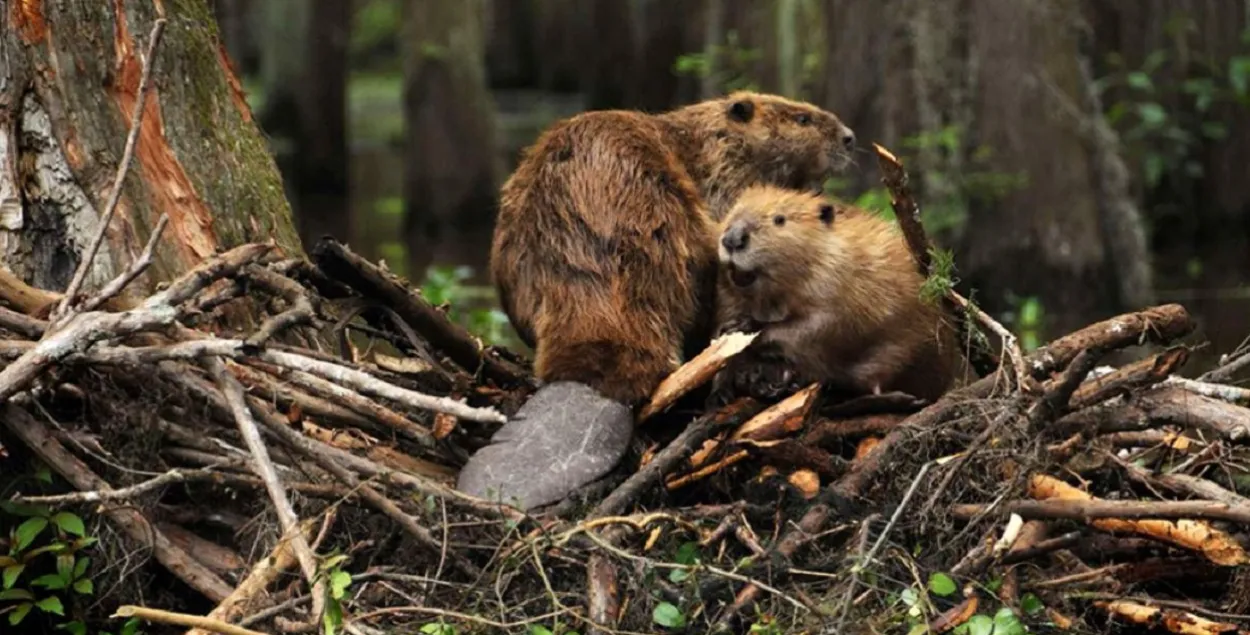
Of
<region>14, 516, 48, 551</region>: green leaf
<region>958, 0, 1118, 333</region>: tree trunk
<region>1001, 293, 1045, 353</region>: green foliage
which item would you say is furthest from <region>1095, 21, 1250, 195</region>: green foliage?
<region>14, 516, 48, 551</region>: green leaf

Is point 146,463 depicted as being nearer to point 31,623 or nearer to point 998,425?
point 31,623

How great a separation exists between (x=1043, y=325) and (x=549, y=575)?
19.3 feet

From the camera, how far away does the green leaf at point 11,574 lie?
410 cm

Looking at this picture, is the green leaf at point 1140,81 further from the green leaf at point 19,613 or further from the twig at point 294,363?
the green leaf at point 19,613

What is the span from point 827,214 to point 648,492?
95cm

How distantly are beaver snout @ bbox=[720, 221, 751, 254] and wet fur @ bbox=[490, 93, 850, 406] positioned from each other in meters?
0.11

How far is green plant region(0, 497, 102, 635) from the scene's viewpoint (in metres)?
4.14

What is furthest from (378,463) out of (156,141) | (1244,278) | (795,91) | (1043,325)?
(795,91)

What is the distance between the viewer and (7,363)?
4062 mm

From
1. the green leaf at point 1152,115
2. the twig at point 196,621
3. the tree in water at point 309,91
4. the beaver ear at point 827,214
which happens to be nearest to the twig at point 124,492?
the twig at point 196,621

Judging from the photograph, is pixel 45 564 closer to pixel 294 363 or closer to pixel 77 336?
pixel 77 336

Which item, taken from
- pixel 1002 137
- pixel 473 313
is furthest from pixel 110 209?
pixel 1002 137

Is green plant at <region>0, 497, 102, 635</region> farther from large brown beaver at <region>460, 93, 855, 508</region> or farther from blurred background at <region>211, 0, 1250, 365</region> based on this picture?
blurred background at <region>211, 0, 1250, 365</region>

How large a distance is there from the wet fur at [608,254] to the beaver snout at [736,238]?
0.11 meters
